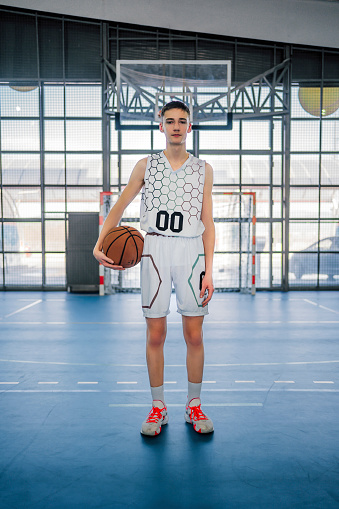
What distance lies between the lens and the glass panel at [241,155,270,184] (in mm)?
10977

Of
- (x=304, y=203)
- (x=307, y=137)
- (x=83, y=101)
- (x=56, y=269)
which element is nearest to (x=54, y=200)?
(x=56, y=269)

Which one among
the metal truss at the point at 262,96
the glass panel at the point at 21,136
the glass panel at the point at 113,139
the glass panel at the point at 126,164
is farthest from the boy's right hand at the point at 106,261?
the glass panel at the point at 21,136

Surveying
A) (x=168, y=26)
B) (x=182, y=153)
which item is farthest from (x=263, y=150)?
(x=182, y=153)

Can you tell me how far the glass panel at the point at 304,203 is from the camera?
11094mm

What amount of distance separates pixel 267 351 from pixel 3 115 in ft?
28.4

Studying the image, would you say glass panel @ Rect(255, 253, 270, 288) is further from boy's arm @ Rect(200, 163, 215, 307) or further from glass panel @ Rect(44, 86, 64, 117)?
boy's arm @ Rect(200, 163, 215, 307)

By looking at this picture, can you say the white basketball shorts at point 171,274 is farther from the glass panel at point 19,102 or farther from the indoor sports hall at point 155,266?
the glass panel at point 19,102

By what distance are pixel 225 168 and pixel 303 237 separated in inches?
96.2

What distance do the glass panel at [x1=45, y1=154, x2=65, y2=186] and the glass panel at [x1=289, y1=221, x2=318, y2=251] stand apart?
545 centimetres

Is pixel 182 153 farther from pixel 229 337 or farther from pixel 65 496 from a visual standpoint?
pixel 229 337

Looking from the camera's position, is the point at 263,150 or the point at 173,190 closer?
the point at 173,190

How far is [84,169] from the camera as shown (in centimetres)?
1086

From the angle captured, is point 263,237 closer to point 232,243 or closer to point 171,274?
point 232,243

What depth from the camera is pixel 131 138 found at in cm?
1084
